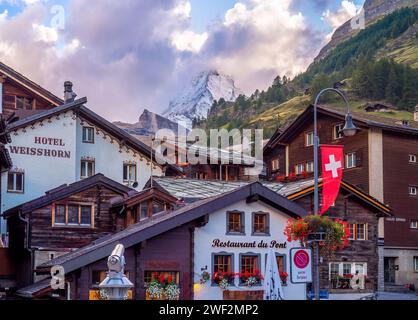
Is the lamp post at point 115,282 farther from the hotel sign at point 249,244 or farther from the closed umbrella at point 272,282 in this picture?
the hotel sign at point 249,244

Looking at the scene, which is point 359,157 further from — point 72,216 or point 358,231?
point 72,216

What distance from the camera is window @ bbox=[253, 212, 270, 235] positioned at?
31.8 m

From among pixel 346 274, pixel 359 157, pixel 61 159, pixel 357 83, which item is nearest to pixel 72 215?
pixel 61 159

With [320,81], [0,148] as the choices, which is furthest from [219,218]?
[320,81]

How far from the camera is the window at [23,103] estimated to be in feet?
152

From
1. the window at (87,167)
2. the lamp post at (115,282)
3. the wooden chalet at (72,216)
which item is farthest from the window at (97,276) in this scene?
the window at (87,167)

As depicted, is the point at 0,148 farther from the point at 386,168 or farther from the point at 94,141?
the point at 386,168

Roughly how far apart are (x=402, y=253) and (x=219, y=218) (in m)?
27.7

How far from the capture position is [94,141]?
4438 centimetres

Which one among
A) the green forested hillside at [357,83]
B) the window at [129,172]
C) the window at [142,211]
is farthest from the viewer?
the green forested hillside at [357,83]

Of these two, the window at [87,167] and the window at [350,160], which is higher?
the window at [350,160]

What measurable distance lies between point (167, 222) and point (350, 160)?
99.0 feet

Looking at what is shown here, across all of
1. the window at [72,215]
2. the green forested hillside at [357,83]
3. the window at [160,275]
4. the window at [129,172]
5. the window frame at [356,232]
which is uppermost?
the green forested hillside at [357,83]

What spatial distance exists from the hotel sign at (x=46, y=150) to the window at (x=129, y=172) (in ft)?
12.7
